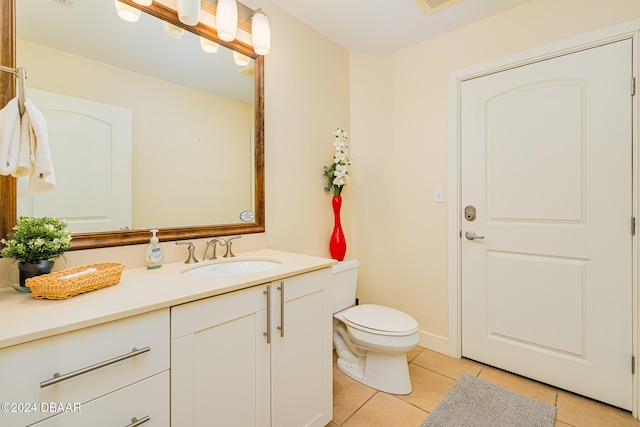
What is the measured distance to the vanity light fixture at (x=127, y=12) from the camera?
1236 mm

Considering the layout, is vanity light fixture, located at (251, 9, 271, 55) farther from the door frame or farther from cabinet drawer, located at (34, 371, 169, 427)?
cabinet drawer, located at (34, 371, 169, 427)

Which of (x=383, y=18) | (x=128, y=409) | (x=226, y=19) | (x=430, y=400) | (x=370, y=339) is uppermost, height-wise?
(x=383, y=18)

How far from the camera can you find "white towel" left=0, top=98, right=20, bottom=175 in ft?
2.80

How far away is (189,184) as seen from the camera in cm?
146

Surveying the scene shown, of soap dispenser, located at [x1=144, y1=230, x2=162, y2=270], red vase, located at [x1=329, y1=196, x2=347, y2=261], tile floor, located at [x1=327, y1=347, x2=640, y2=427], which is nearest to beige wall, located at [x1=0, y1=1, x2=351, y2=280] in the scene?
red vase, located at [x1=329, y1=196, x2=347, y2=261]

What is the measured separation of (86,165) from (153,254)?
44 centimetres

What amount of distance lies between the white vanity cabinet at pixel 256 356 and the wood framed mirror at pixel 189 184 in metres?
0.56

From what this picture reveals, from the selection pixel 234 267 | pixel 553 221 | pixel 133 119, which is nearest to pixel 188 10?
pixel 133 119

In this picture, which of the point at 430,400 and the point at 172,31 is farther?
the point at 430,400

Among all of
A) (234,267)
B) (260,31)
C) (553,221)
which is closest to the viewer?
(234,267)

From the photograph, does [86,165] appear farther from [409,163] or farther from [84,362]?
[409,163]

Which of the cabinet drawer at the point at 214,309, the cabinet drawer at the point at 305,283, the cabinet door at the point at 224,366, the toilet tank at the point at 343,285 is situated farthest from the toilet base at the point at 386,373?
the cabinet drawer at the point at 214,309

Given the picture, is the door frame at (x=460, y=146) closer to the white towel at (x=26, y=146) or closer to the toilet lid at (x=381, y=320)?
the toilet lid at (x=381, y=320)

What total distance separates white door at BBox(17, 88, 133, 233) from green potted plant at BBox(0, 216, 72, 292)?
15 centimetres
